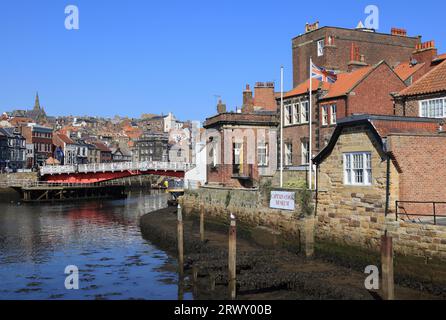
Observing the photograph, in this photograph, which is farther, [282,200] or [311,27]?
[311,27]

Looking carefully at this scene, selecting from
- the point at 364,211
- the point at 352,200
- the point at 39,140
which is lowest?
the point at 364,211

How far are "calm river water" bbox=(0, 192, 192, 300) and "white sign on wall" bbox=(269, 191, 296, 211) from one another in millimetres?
6594

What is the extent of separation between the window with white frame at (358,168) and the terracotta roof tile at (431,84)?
392 inches

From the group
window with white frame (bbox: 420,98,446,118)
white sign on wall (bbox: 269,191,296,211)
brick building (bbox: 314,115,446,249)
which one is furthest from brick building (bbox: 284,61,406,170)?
brick building (bbox: 314,115,446,249)

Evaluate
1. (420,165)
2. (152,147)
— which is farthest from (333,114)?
(152,147)

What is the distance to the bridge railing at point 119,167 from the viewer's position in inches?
2842

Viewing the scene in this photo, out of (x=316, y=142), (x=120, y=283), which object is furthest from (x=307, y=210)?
(x=316, y=142)

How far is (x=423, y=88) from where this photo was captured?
105 feet

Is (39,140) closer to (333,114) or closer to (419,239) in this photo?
(333,114)

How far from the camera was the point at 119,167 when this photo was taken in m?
76.0

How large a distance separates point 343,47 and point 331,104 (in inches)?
542

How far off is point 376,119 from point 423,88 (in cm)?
1125

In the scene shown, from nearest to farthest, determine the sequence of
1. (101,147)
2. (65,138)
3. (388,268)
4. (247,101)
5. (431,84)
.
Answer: (388,268) → (431,84) → (247,101) → (65,138) → (101,147)

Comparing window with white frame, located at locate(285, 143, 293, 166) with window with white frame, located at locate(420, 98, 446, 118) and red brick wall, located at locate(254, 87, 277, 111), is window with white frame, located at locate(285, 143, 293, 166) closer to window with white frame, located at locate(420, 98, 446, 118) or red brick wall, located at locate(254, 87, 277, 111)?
red brick wall, located at locate(254, 87, 277, 111)
